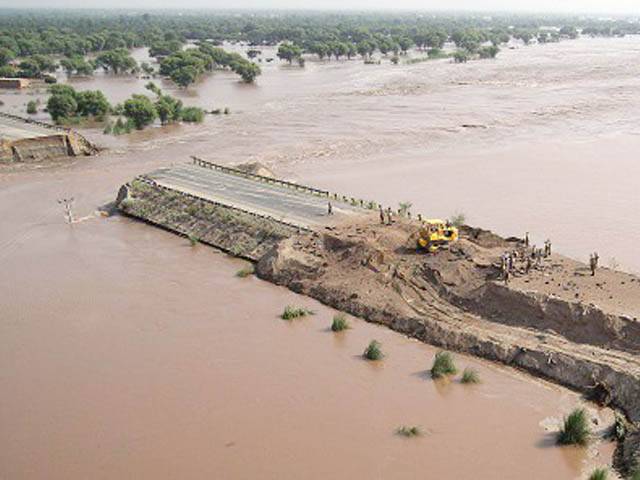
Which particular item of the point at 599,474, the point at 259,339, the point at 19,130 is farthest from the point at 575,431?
the point at 19,130

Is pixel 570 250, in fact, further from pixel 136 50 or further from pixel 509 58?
pixel 136 50

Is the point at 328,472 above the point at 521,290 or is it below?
below

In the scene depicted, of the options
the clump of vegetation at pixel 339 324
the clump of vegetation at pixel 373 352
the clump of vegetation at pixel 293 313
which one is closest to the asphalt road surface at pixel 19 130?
the clump of vegetation at pixel 293 313

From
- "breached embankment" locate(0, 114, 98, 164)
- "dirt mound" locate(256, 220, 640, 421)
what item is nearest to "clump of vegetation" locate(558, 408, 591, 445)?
"dirt mound" locate(256, 220, 640, 421)

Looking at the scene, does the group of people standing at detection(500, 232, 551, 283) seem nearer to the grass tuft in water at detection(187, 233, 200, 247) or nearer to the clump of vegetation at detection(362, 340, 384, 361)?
the clump of vegetation at detection(362, 340, 384, 361)

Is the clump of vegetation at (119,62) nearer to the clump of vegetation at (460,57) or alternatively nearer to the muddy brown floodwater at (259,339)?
the muddy brown floodwater at (259,339)

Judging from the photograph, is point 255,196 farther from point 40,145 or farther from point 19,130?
point 19,130

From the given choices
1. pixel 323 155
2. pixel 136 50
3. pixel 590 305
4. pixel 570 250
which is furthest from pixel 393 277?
pixel 136 50
